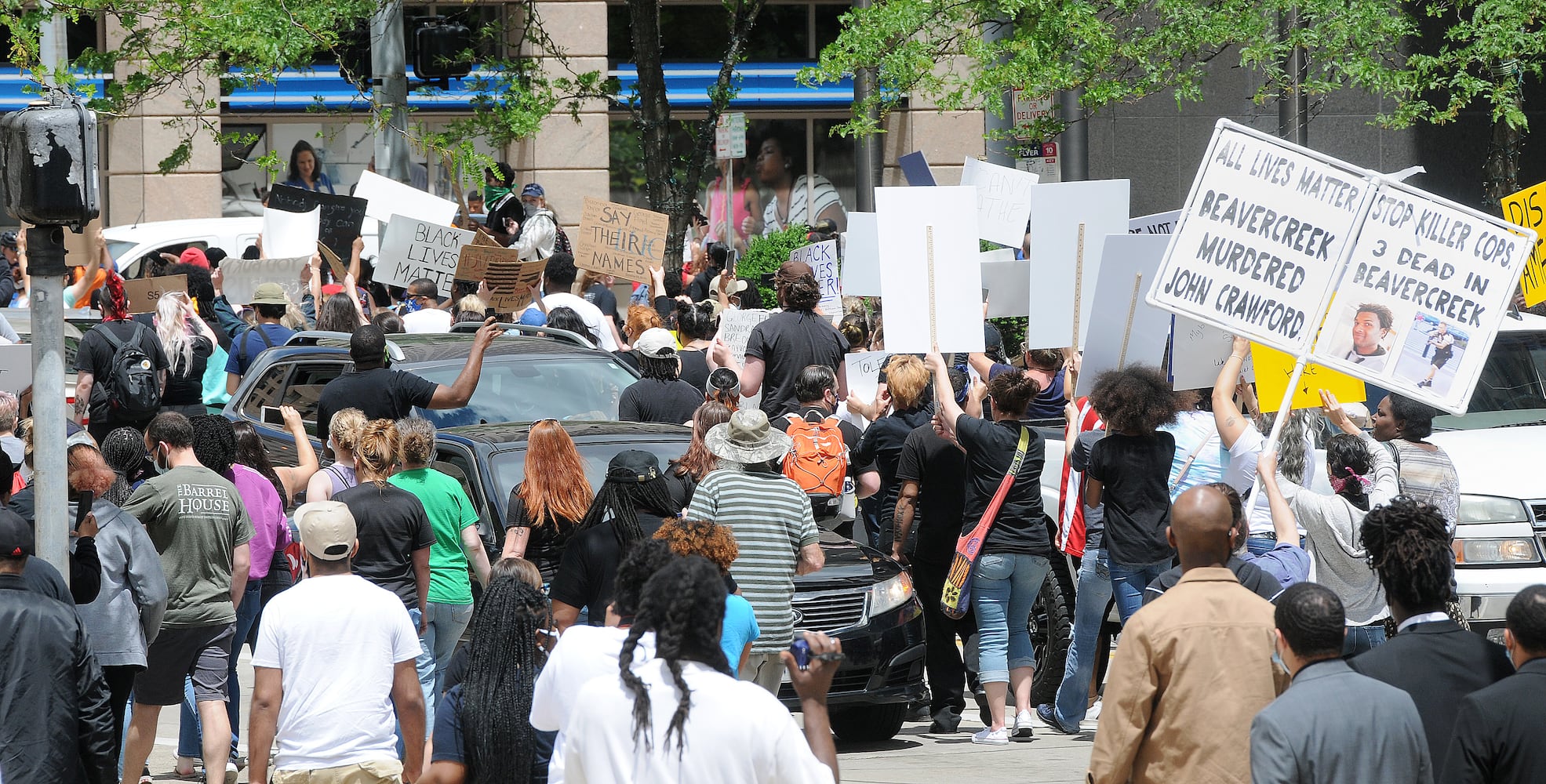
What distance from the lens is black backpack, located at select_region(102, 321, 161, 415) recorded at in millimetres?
11297

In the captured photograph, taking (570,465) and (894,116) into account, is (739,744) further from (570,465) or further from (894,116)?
(894,116)

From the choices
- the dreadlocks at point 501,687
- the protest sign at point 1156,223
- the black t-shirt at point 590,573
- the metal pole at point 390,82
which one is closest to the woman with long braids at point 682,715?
the dreadlocks at point 501,687

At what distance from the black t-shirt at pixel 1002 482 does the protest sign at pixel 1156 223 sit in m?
1.67

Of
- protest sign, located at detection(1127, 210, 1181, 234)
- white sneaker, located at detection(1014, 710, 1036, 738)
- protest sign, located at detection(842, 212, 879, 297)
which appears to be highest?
protest sign, located at detection(1127, 210, 1181, 234)

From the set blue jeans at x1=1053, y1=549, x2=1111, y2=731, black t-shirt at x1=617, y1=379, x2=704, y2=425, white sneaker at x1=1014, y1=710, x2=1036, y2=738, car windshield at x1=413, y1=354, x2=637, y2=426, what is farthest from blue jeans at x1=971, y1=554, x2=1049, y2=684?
car windshield at x1=413, y1=354, x2=637, y2=426

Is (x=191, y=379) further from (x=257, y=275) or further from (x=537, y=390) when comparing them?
(x=537, y=390)

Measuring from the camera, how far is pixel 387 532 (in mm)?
7438

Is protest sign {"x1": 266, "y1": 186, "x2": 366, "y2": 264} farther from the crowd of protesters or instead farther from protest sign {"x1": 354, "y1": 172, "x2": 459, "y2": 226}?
the crowd of protesters

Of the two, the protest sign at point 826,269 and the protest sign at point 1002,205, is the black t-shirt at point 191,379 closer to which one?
the protest sign at point 826,269

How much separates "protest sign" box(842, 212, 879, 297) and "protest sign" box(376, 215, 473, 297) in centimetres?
338

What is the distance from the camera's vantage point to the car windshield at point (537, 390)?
10133 millimetres

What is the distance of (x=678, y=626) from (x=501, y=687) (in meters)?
1.25

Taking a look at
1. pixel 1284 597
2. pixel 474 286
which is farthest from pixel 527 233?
pixel 1284 597

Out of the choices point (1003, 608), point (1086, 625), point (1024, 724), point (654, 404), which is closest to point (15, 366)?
point (654, 404)
